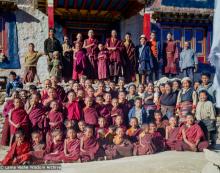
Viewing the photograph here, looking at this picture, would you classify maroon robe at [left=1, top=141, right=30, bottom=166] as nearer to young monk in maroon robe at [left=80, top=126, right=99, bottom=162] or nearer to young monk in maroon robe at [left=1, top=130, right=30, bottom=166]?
young monk in maroon robe at [left=1, top=130, right=30, bottom=166]

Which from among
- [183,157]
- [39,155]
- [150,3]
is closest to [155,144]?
[183,157]

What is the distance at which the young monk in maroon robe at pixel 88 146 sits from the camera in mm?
6340

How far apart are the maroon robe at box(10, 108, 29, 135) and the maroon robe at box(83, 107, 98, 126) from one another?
0.95 meters

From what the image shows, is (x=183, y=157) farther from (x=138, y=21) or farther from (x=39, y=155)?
(x=138, y=21)

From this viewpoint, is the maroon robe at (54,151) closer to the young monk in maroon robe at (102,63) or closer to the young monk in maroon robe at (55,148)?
the young monk in maroon robe at (55,148)

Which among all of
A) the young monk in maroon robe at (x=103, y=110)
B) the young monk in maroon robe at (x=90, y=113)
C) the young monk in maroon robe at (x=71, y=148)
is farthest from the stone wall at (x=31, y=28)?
the young monk in maroon robe at (x=71, y=148)

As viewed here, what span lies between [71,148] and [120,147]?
0.76 meters

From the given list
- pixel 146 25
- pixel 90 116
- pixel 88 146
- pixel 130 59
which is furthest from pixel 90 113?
pixel 146 25

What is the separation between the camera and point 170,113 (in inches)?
299

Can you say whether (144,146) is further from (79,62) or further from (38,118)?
(79,62)

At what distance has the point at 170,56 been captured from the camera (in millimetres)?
10703

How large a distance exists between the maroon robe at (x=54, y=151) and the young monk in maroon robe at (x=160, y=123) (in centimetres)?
171

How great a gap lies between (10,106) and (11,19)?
5.59 meters

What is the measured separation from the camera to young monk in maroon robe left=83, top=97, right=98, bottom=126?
6992mm
